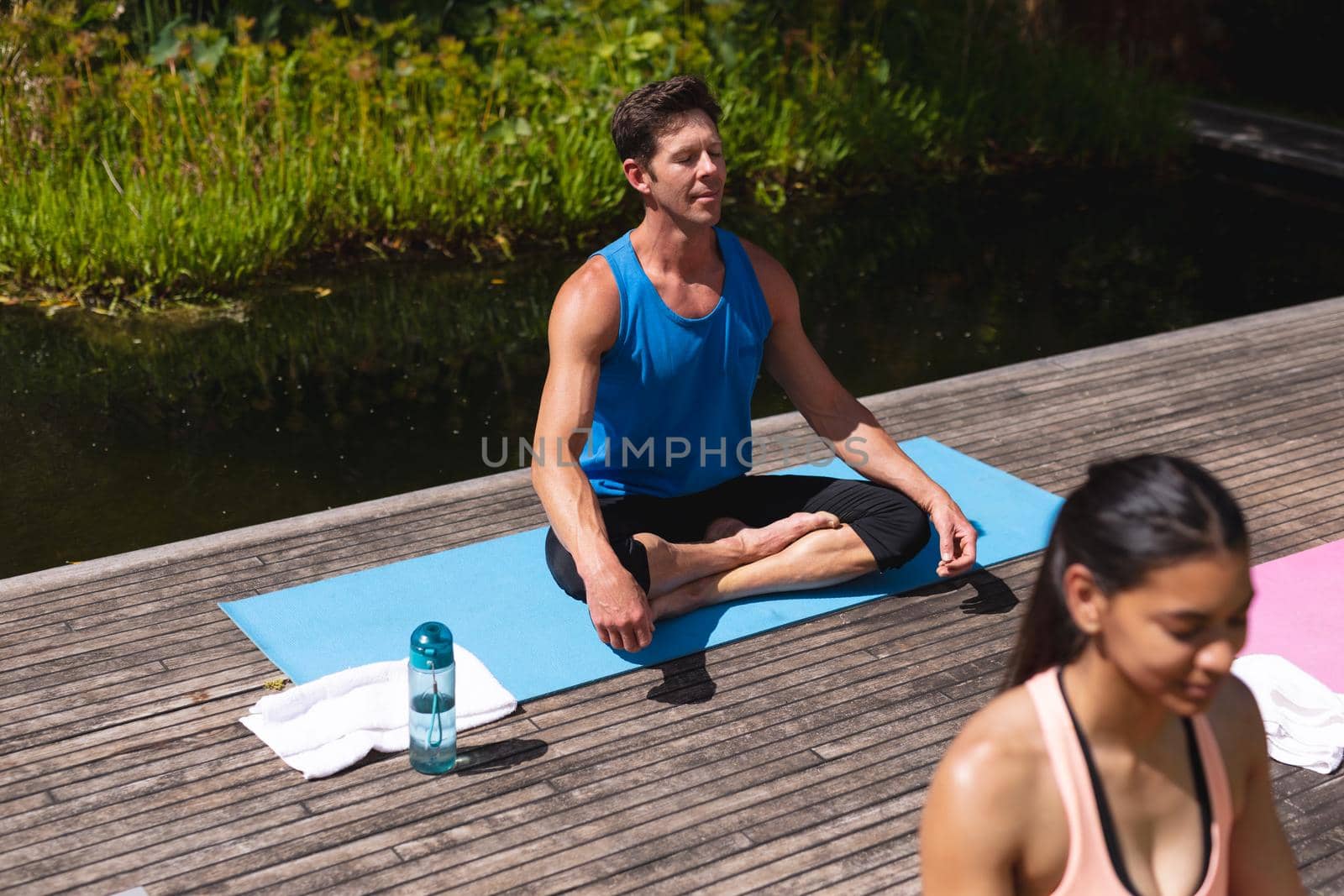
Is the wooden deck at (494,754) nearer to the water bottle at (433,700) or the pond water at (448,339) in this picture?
the water bottle at (433,700)

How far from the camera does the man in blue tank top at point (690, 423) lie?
8.61 ft

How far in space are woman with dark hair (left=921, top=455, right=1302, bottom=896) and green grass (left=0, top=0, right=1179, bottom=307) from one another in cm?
474

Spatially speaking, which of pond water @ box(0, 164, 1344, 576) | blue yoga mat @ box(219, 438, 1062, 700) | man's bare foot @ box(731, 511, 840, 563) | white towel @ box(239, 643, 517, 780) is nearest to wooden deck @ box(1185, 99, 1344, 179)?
pond water @ box(0, 164, 1344, 576)

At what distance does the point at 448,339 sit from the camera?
5309 mm

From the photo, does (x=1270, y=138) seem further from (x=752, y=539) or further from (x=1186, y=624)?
(x=1186, y=624)

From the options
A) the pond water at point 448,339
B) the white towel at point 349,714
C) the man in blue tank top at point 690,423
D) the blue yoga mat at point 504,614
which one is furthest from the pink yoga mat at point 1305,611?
the pond water at point 448,339

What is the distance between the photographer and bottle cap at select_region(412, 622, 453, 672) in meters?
2.16

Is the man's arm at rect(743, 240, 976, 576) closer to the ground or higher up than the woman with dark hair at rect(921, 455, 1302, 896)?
closer to the ground

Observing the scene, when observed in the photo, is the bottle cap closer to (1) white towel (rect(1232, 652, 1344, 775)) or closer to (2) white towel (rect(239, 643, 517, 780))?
(2) white towel (rect(239, 643, 517, 780))

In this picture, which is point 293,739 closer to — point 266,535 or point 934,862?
point 266,535

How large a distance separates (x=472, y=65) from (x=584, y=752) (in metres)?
4.85

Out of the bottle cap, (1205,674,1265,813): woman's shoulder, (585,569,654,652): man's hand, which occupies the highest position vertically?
(1205,674,1265,813): woman's shoulder

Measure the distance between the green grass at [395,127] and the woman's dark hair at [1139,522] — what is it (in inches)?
188

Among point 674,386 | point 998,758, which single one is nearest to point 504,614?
point 674,386
